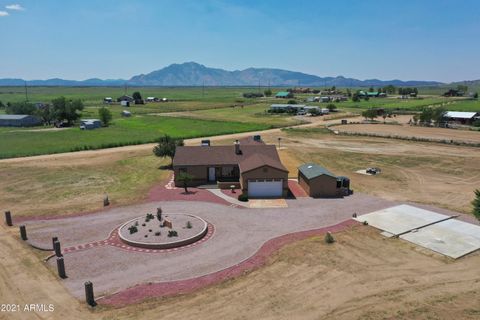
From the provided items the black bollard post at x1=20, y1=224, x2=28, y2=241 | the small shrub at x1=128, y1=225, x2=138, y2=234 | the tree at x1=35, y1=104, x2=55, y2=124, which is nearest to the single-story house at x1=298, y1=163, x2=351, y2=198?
the small shrub at x1=128, y1=225, x2=138, y2=234

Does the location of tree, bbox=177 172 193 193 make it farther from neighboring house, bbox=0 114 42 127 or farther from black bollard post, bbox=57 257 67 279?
neighboring house, bbox=0 114 42 127

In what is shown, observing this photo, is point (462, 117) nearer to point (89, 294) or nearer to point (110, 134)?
point (110, 134)

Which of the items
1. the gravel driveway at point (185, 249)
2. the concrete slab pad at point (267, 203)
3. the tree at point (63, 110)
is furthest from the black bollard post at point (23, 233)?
the tree at point (63, 110)

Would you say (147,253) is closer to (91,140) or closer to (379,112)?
(91,140)

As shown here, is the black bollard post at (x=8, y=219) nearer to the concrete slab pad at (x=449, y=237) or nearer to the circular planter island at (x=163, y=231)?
the circular planter island at (x=163, y=231)

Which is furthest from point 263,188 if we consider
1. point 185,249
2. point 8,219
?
point 8,219

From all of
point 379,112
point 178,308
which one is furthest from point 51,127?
point 379,112
